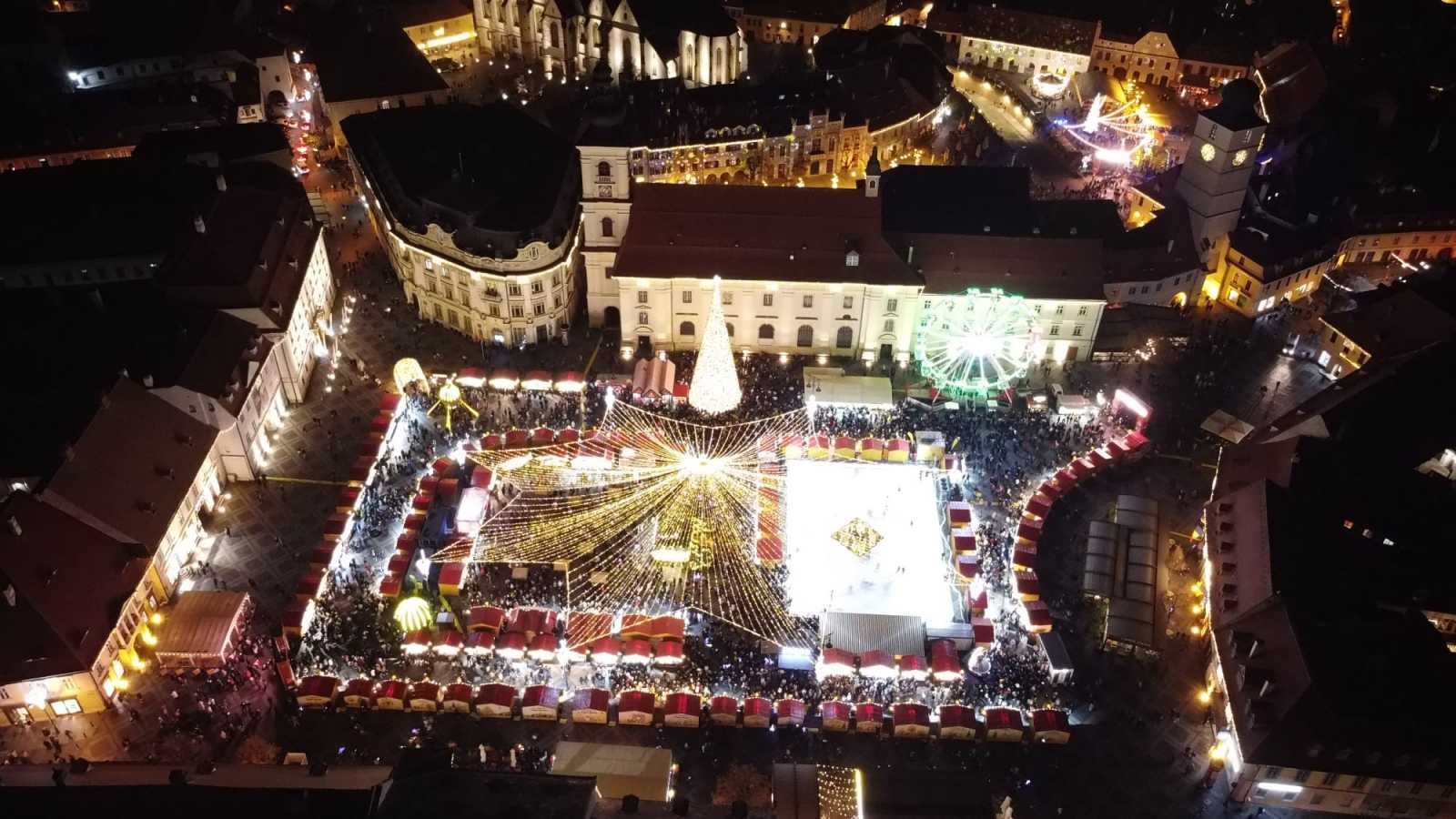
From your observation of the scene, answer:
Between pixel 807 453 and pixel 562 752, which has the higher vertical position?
pixel 807 453

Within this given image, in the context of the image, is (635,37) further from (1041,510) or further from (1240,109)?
(1041,510)

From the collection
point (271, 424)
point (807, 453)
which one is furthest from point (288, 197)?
point (807, 453)

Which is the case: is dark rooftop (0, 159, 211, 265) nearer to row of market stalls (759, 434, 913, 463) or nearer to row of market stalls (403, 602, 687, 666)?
row of market stalls (403, 602, 687, 666)

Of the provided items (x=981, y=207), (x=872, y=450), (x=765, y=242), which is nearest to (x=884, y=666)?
(x=872, y=450)

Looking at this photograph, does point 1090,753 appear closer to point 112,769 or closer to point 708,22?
point 112,769

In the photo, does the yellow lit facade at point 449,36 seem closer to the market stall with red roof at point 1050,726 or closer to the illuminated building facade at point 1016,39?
the illuminated building facade at point 1016,39

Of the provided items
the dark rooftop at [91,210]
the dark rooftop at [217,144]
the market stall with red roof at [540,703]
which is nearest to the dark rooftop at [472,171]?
the dark rooftop at [217,144]

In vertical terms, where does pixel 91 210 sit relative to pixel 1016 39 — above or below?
below
